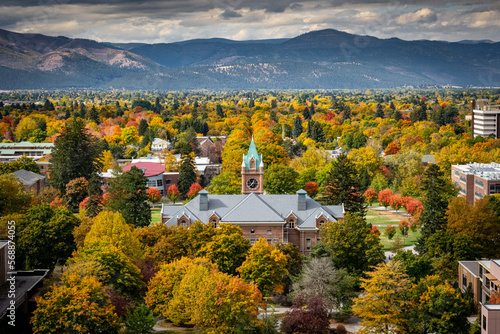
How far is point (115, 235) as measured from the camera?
5306 centimetres

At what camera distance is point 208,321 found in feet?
137

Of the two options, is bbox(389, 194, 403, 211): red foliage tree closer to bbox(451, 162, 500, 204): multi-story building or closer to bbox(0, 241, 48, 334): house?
bbox(451, 162, 500, 204): multi-story building

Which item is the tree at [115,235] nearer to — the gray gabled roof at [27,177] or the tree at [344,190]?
the tree at [344,190]

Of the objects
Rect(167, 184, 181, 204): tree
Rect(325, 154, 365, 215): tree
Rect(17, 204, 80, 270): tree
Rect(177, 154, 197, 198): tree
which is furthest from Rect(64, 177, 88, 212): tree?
Rect(325, 154, 365, 215): tree

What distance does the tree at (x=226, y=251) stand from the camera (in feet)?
173

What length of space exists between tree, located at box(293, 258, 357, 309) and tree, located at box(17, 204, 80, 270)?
66.2 feet

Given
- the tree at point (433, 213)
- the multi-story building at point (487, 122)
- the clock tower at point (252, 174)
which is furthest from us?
the multi-story building at point (487, 122)

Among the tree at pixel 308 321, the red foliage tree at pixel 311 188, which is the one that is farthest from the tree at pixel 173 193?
the tree at pixel 308 321

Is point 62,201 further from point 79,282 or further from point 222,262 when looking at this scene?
point 79,282

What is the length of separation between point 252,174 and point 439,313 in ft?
102

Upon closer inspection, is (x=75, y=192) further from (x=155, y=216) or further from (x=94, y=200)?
(x=94, y=200)

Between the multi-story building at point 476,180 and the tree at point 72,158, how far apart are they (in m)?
48.2

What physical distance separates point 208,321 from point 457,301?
15452mm

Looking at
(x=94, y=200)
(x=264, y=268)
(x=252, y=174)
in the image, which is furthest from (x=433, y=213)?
(x=94, y=200)
